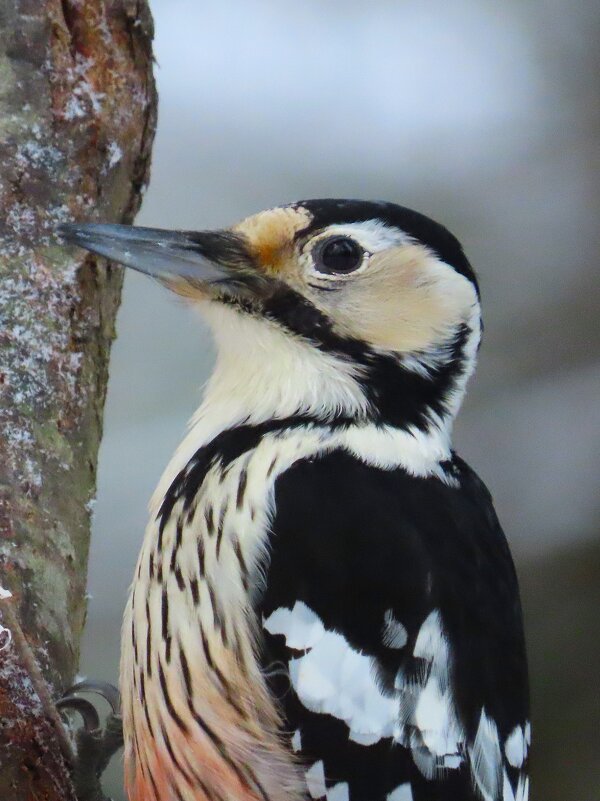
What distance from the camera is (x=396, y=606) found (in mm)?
1401

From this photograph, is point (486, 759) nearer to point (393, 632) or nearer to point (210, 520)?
point (393, 632)

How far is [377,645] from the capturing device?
1.39m

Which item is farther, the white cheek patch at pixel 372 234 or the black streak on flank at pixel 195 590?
the white cheek patch at pixel 372 234

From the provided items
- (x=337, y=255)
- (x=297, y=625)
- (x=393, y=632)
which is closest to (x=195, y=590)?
(x=297, y=625)

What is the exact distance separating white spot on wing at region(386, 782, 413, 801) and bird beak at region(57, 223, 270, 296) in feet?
2.28

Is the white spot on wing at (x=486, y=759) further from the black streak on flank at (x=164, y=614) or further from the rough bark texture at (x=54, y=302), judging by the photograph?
the rough bark texture at (x=54, y=302)

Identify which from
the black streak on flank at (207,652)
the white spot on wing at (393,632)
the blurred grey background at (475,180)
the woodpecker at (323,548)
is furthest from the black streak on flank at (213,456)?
the blurred grey background at (475,180)

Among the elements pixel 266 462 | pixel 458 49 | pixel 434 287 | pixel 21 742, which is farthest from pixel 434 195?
pixel 21 742

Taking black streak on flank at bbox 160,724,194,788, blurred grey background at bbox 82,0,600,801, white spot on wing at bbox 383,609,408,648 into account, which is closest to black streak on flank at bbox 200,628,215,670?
black streak on flank at bbox 160,724,194,788

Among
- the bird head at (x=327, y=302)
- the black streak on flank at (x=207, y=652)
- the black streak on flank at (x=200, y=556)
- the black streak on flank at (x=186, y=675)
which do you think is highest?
the bird head at (x=327, y=302)

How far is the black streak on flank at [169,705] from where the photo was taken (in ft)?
4.58

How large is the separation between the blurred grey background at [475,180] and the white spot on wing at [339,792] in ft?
8.25

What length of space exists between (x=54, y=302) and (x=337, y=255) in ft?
1.37

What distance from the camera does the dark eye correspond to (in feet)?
5.33
